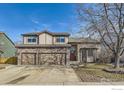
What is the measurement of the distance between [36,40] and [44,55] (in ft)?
10.0

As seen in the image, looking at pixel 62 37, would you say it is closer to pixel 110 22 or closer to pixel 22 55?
pixel 22 55

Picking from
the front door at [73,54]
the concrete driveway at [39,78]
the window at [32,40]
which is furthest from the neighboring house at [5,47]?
the concrete driveway at [39,78]

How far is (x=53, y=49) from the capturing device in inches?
1109

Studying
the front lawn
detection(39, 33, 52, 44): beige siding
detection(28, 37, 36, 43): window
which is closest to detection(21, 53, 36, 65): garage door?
detection(28, 37, 36, 43): window

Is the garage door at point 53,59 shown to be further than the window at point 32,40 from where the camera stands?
No

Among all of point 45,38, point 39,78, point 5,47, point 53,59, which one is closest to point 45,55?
point 53,59

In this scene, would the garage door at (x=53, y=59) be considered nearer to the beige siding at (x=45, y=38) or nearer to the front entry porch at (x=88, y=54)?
the beige siding at (x=45, y=38)

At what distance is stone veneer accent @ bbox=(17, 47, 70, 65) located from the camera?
27.8m

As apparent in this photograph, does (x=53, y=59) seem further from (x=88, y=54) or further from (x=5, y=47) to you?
(x=5, y=47)

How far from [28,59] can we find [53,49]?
9.96 ft

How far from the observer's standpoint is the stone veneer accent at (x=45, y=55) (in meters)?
27.8

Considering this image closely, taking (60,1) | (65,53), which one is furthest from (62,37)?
(60,1)

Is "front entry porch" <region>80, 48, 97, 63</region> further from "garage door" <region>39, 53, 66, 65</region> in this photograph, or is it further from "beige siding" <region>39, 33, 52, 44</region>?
"garage door" <region>39, 53, 66, 65</region>

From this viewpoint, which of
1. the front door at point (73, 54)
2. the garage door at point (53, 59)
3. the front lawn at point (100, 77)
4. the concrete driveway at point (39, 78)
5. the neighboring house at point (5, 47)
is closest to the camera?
the concrete driveway at point (39, 78)
